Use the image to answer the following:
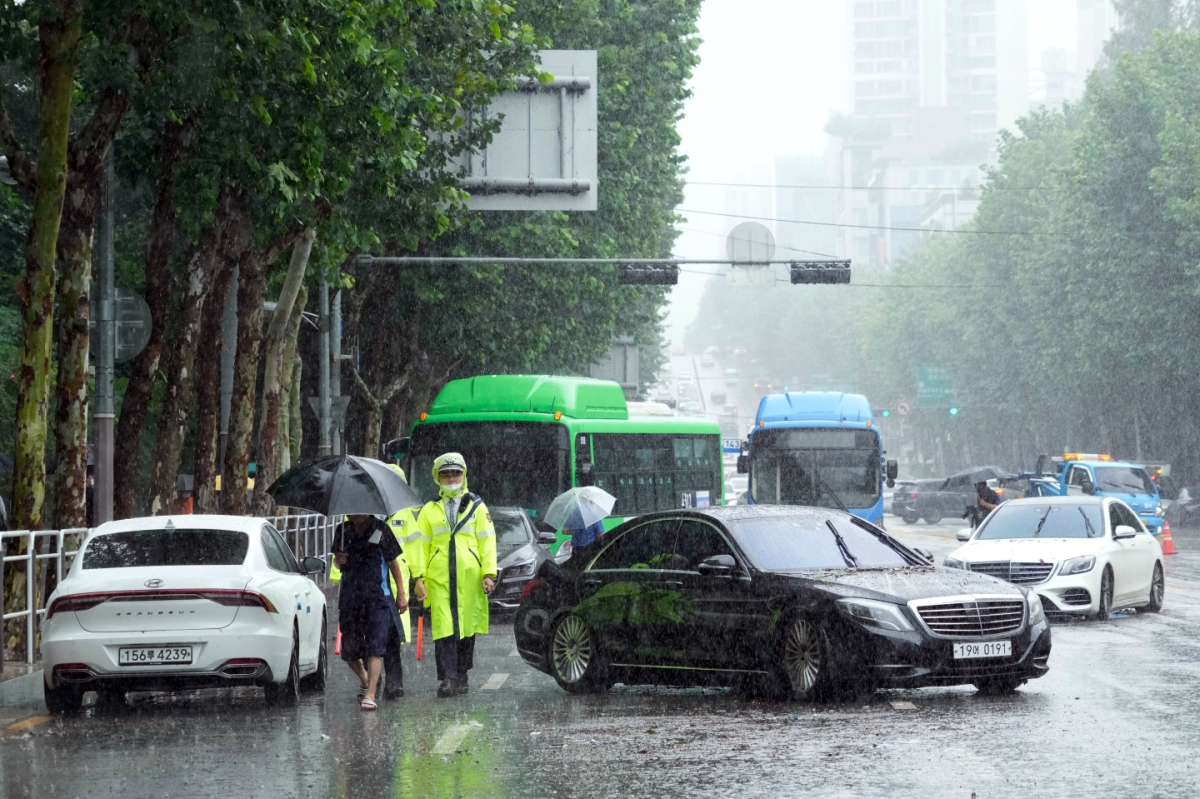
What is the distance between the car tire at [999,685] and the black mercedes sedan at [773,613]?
14 mm

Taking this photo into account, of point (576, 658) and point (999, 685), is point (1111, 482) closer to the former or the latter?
point (999, 685)

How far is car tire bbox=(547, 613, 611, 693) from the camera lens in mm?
13844

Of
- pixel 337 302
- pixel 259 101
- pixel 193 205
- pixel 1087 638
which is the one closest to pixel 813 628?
pixel 1087 638

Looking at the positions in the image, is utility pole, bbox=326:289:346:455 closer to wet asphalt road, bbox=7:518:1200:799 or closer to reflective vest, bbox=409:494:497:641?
wet asphalt road, bbox=7:518:1200:799

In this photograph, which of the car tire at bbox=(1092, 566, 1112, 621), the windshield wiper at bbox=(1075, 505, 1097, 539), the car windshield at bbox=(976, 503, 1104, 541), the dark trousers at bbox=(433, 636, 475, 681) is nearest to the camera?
the dark trousers at bbox=(433, 636, 475, 681)

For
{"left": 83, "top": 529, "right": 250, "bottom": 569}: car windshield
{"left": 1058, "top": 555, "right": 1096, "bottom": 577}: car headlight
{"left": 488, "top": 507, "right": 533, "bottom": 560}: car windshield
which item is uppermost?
{"left": 83, "top": 529, "right": 250, "bottom": 569}: car windshield

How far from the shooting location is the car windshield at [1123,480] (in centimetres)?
4488

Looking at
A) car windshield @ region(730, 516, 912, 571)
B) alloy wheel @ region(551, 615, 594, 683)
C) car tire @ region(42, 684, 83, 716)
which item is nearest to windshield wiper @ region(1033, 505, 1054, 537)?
car windshield @ region(730, 516, 912, 571)

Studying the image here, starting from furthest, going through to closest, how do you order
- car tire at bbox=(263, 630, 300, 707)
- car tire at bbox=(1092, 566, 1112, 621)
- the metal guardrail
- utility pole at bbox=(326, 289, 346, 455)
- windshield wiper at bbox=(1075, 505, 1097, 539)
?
1. utility pole at bbox=(326, 289, 346, 455)
2. windshield wiper at bbox=(1075, 505, 1097, 539)
3. car tire at bbox=(1092, 566, 1112, 621)
4. the metal guardrail
5. car tire at bbox=(263, 630, 300, 707)

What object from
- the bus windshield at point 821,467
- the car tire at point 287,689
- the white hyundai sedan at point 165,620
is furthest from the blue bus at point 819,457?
the white hyundai sedan at point 165,620

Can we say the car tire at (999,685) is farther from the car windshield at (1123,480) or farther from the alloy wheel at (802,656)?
the car windshield at (1123,480)

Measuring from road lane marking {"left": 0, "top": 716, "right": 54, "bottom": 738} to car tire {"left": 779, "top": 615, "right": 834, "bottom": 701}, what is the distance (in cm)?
482

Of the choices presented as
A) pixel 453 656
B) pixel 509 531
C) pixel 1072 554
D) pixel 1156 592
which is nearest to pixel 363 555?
pixel 453 656

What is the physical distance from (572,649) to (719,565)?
1.47 meters
